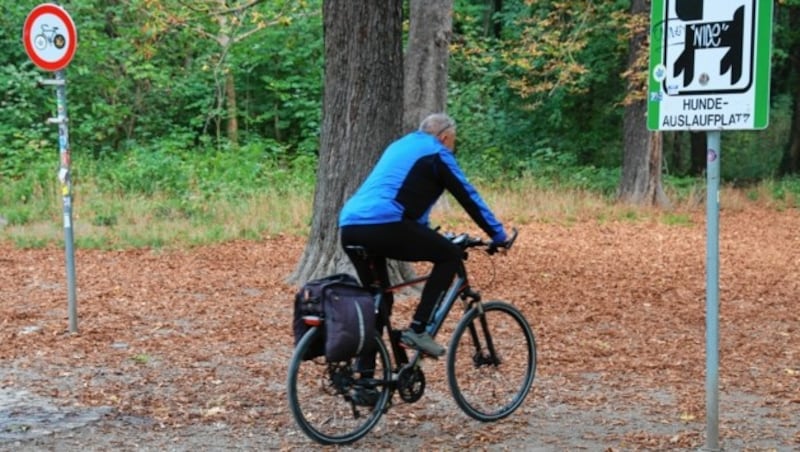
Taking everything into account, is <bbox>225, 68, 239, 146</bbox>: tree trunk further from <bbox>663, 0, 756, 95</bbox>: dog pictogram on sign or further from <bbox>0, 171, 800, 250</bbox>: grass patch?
<bbox>663, 0, 756, 95</bbox>: dog pictogram on sign

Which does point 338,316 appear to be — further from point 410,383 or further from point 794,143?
point 794,143

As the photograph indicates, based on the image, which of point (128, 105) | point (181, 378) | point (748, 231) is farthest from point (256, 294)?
point (128, 105)

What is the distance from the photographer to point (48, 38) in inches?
321

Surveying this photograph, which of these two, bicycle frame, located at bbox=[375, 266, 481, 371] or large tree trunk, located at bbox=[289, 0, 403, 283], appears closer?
bicycle frame, located at bbox=[375, 266, 481, 371]

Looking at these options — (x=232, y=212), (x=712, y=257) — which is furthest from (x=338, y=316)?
(x=232, y=212)

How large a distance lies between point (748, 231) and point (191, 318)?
1139cm

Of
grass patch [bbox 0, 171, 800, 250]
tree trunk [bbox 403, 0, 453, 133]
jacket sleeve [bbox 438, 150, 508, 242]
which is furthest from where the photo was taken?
tree trunk [bbox 403, 0, 453, 133]

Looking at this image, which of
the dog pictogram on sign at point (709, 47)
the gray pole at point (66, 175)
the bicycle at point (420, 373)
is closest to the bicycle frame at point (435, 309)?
the bicycle at point (420, 373)

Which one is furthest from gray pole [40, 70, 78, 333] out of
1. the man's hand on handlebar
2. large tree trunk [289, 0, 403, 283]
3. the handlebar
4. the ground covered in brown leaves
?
the man's hand on handlebar

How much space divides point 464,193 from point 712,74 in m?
1.55

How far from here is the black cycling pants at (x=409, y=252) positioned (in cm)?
557

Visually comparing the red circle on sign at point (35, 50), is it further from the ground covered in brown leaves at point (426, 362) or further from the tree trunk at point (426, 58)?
the tree trunk at point (426, 58)

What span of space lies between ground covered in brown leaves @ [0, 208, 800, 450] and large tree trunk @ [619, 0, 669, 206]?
6083 millimetres

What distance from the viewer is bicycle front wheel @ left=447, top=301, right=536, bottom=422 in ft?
19.5
